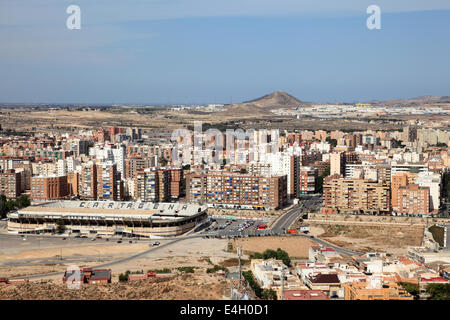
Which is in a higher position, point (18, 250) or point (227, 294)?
point (227, 294)

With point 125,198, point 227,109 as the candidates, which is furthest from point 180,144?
point 227,109

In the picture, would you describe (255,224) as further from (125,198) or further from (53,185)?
(53,185)

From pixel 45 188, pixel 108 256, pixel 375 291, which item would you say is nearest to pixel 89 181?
pixel 45 188

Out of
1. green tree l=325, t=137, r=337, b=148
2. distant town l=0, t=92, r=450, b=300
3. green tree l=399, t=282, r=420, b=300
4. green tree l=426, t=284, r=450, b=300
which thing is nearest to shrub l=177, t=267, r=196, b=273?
distant town l=0, t=92, r=450, b=300

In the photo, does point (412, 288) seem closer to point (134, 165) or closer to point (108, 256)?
point (108, 256)

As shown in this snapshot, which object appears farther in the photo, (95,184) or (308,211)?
(95,184)

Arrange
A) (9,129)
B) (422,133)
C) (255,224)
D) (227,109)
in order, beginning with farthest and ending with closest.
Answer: (227,109)
(9,129)
(422,133)
(255,224)

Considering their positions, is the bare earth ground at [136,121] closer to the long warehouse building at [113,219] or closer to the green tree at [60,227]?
the long warehouse building at [113,219]
